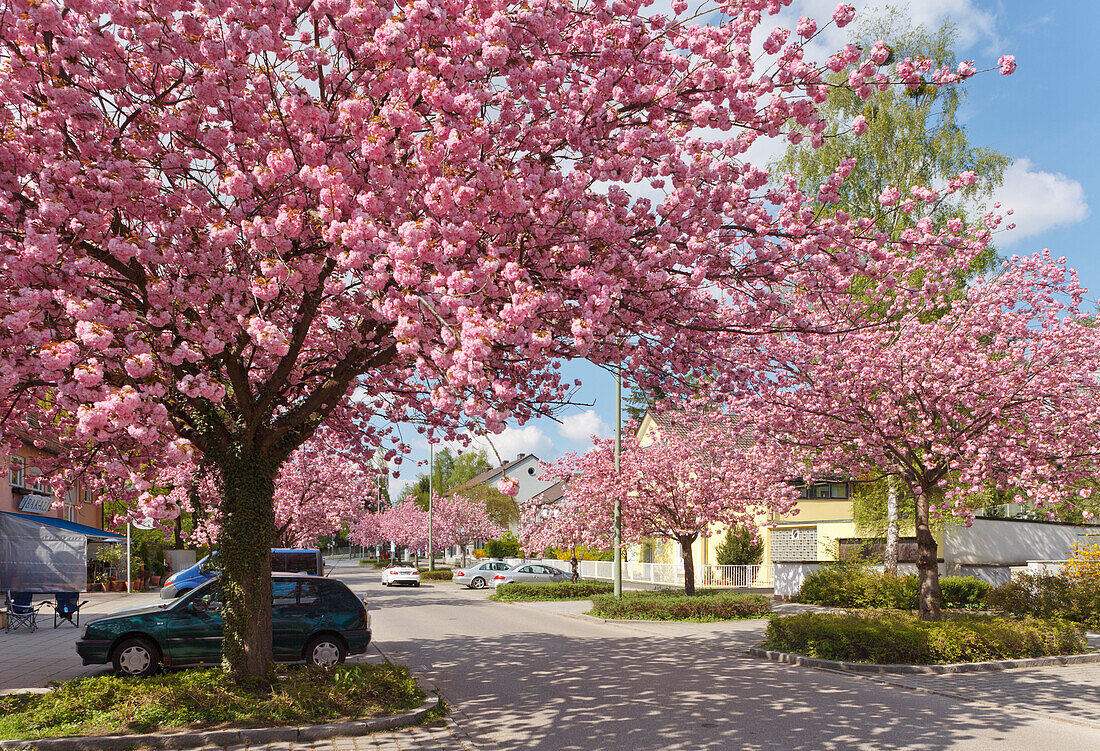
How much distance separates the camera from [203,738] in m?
8.09

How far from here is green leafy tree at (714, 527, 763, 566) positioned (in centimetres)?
3541

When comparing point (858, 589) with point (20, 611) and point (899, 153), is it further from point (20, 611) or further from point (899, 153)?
point (20, 611)

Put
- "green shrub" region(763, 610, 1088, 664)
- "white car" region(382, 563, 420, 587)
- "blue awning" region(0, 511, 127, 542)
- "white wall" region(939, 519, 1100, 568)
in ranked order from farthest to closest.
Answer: "white car" region(382, 563, 420, 587) < "white wall" region(939, 519, 1100, 568) < "blue awning" region(0, 511, 127, 542) < "green shrub" region(763, 610, 1088, 664)

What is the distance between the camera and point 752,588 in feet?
111

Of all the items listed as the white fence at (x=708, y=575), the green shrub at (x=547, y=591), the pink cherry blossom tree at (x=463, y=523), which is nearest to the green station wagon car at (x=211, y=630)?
the green shrub at (x=547, y=591)

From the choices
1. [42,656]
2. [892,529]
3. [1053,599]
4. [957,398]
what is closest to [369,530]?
[892,529]

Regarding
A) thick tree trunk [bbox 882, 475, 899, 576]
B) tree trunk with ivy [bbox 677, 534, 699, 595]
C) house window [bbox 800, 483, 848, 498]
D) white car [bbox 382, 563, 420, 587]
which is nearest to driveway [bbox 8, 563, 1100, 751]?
tree trunk with ivy [bbox 677, 534, 699, 595]

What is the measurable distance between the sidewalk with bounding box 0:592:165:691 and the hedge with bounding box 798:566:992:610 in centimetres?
1918

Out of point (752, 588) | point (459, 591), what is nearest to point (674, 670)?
point (752, 588)

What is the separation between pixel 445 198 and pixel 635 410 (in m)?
58.6

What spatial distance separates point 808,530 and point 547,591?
11.9 metres

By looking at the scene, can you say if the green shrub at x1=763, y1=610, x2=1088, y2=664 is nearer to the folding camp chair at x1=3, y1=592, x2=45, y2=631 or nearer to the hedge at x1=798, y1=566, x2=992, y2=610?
the hedge at x1=798, y1=566, x2=992, y2=610

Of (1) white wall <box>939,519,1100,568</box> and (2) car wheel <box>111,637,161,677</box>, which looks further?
(1) white wall <box>939,519,1100,568</box>

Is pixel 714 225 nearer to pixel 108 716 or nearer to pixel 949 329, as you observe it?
pixel 108 716
